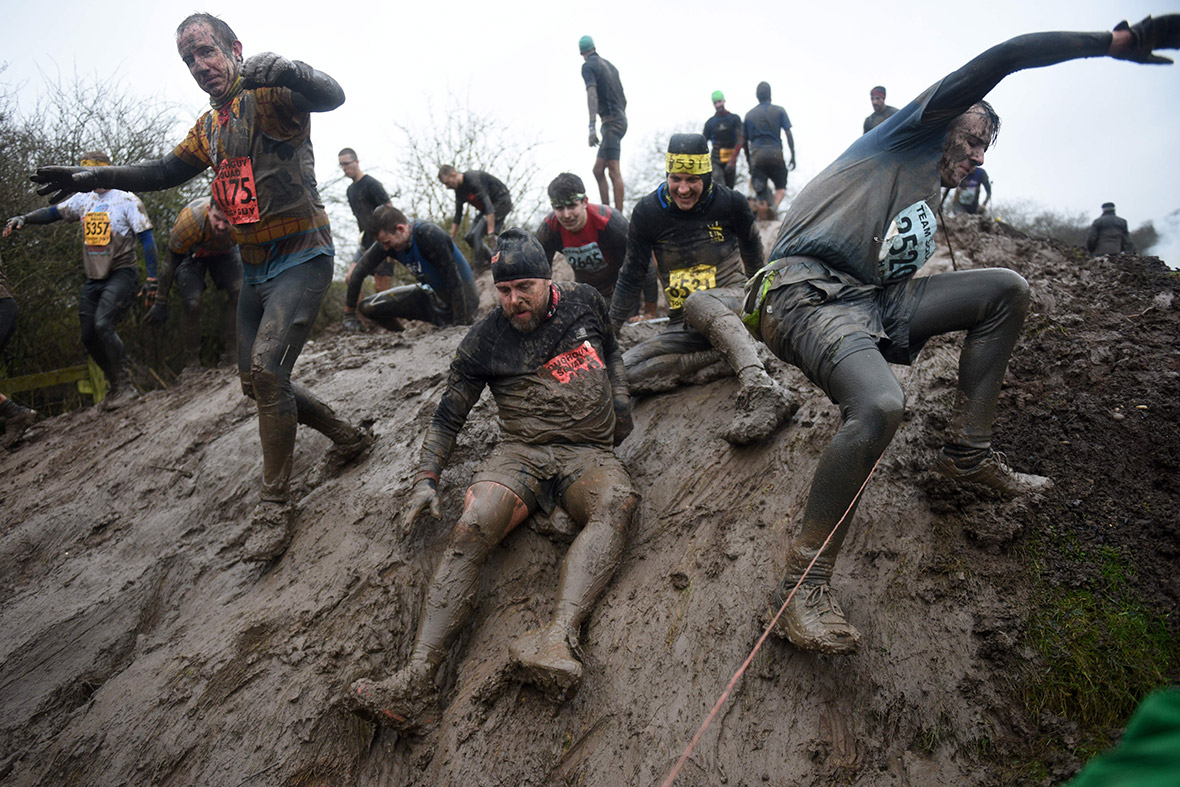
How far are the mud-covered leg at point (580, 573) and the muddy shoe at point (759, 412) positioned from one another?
29.0 inches

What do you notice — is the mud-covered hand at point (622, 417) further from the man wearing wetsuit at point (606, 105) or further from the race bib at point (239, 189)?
the man wearing wetsuit at point (606, 105)

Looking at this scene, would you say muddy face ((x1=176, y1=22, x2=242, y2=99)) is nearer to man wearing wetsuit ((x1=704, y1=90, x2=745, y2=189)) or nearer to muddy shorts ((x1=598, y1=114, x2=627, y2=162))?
muddy shorts ((x1=598, y1=114, x2=627, y2=162))

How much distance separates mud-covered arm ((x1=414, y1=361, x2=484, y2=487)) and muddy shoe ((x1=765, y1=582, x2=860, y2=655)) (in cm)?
187

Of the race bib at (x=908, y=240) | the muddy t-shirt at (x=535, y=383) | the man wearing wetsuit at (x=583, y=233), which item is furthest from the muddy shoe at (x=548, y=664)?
the man wearing wetsuit at (x=583, y=233)

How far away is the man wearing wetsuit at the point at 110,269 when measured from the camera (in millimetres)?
7035

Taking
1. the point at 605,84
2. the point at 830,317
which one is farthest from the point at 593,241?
the point at 605,84

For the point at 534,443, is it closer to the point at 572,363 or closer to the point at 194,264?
the point at 572,363

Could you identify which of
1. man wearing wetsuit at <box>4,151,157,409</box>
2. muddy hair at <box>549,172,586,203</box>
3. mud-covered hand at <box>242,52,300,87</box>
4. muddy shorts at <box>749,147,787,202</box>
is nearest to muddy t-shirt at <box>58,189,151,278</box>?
man wearing wetsuit at <box>4,151,157,409</box>

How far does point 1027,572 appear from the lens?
298cm

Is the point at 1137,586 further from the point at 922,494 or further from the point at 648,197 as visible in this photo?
the point at 648,197

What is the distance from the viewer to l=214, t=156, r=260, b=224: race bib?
383 centimetres

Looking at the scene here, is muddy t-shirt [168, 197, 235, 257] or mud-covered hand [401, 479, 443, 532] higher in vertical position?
muddy t-shirt [168, 197, 235, 257]

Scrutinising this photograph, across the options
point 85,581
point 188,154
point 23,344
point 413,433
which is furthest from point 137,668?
point 23,344

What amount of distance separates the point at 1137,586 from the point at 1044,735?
77cm
